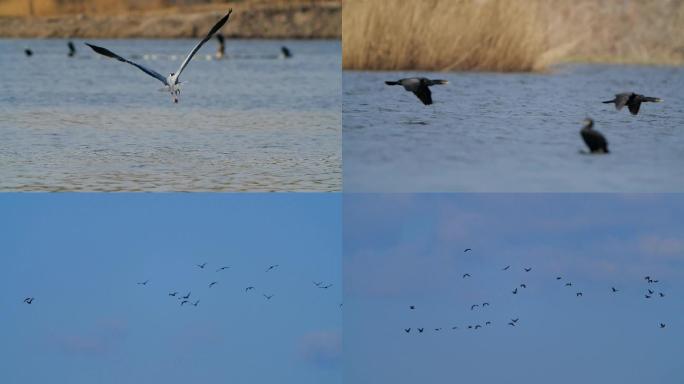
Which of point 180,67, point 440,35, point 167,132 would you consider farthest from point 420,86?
point 440,35

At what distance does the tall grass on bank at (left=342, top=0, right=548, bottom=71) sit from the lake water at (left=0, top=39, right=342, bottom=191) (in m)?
0.79

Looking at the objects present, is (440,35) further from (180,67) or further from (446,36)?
(180,67)

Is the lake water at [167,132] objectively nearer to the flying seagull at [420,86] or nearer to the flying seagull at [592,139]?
the flying seagull at [420,86]

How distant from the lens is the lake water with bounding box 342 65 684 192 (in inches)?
260

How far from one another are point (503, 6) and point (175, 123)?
3.88 metres

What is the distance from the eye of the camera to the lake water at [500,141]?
6.61 meters

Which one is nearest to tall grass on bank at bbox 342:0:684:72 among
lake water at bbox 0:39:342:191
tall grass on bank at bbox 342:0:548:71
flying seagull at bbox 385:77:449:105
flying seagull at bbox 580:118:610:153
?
tall grass on bank at bbox 342:0:548:71

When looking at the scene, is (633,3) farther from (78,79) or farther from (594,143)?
(594,143)

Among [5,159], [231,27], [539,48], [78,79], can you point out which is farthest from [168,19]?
[5,159]

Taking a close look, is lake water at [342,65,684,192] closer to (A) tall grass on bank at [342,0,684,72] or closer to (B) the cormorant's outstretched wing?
(B) the cormorant's outstretched wing

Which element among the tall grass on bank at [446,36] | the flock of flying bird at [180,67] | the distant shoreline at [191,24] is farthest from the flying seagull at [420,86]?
the distant shoreline at [191,24]

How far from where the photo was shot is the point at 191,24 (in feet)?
115

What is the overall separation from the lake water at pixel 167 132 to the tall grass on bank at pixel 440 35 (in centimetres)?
79

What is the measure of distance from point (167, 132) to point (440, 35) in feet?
11.3
